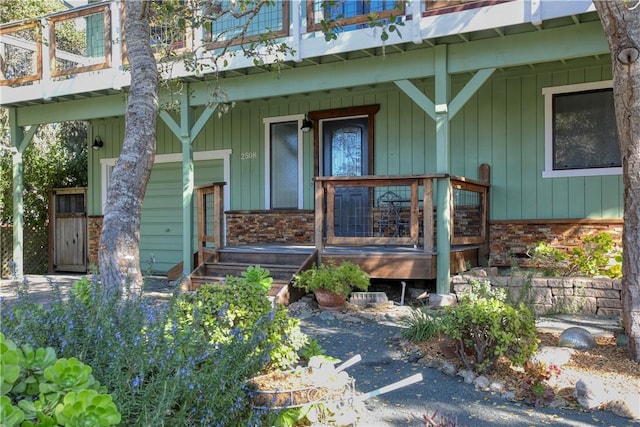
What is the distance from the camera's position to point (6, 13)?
12.1 metres

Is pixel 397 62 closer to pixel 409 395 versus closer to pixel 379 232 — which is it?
pixel 379 232

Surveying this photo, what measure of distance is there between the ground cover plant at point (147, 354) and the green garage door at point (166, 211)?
7.91 metres

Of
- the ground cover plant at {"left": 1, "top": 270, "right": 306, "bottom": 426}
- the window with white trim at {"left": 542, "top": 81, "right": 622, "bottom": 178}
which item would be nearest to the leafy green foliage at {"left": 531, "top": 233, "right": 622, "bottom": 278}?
the window with white trim at {"left": 542, "top": 81, "right": 622, "bottom": 178}

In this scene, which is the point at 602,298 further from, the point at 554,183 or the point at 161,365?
the point at 161,365

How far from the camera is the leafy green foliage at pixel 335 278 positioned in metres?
6.15

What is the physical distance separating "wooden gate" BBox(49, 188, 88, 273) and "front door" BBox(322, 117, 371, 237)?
5.99 meters

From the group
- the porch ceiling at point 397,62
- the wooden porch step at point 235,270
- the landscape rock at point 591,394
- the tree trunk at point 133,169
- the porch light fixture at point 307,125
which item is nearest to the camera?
the landscape rock at point 591,394

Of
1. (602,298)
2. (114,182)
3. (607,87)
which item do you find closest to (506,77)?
(607,87)

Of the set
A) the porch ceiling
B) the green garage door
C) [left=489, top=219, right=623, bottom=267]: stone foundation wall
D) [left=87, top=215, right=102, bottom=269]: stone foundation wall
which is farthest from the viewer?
[left=87, top=215, right=102, bottom=269]: stone foundation wall

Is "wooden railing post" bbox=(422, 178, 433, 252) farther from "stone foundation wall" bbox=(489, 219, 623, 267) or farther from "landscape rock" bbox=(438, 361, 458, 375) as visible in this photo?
"landscape rock" bbox=(438, 361, 458, 375)

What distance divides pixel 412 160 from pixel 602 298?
3.73 metres

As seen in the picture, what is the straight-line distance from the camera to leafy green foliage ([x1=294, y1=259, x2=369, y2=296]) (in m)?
6.15

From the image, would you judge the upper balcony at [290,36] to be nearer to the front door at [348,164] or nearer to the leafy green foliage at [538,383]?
the front door at [348,164]

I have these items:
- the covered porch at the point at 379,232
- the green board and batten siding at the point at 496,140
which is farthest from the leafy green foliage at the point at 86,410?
the green board and batten siding at the point at 496,140
